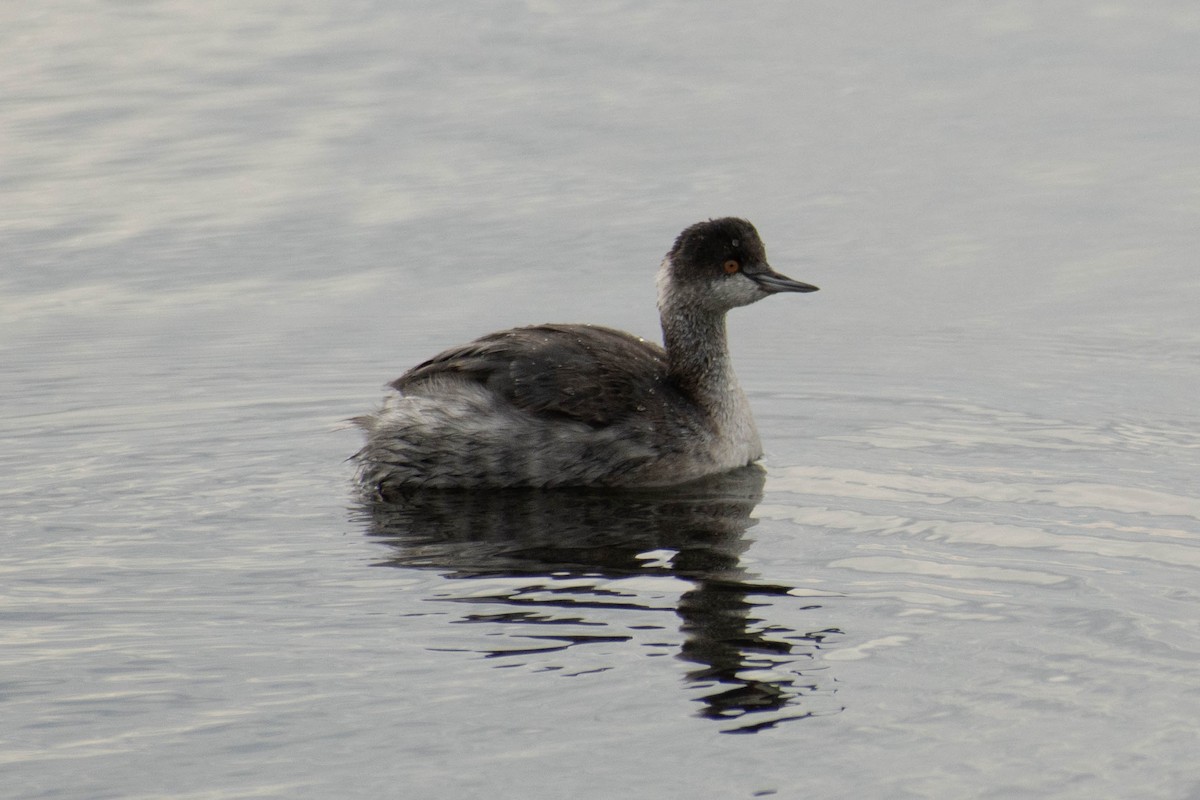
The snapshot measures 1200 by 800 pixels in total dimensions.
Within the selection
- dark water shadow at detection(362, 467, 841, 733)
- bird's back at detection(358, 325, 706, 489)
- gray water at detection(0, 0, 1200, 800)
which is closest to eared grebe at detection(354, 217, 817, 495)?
bird's back at detection(358, 325, 706, 489)

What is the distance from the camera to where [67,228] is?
14.9 metres

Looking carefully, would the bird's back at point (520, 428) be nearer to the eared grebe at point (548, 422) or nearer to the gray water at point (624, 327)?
the eared grebe at point (548, 422)

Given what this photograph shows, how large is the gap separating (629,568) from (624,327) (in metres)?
4.71

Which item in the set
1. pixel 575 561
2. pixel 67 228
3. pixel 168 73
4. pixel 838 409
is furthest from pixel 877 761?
pixel 168 73

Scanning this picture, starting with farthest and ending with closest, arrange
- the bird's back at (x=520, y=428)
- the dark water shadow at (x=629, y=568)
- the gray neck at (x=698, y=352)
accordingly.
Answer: the gray neck at (x=698, y=352) < the bird's back at (x=520, y=428) < the dark water shadow at (x=629, y=568)

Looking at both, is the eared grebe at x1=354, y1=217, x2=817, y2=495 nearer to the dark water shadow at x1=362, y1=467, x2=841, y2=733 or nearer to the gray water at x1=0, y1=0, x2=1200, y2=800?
the dark water shadow at x1=362, y1=467, x2=841, y2=733

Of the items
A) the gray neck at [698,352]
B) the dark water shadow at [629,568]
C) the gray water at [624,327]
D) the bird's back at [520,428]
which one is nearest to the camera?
the gray water at [624,327]

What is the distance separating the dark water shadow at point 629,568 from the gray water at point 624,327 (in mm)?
26

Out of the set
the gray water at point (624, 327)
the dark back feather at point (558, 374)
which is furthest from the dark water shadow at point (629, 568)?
the dark back feather at point (558, 374)

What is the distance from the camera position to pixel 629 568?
27.6 ft

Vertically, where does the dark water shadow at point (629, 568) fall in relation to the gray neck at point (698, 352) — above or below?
below

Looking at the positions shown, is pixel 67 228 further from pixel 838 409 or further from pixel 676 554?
pixel 676 554

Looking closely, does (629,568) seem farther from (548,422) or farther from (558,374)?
(558,374)

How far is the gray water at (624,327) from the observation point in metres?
6.57
